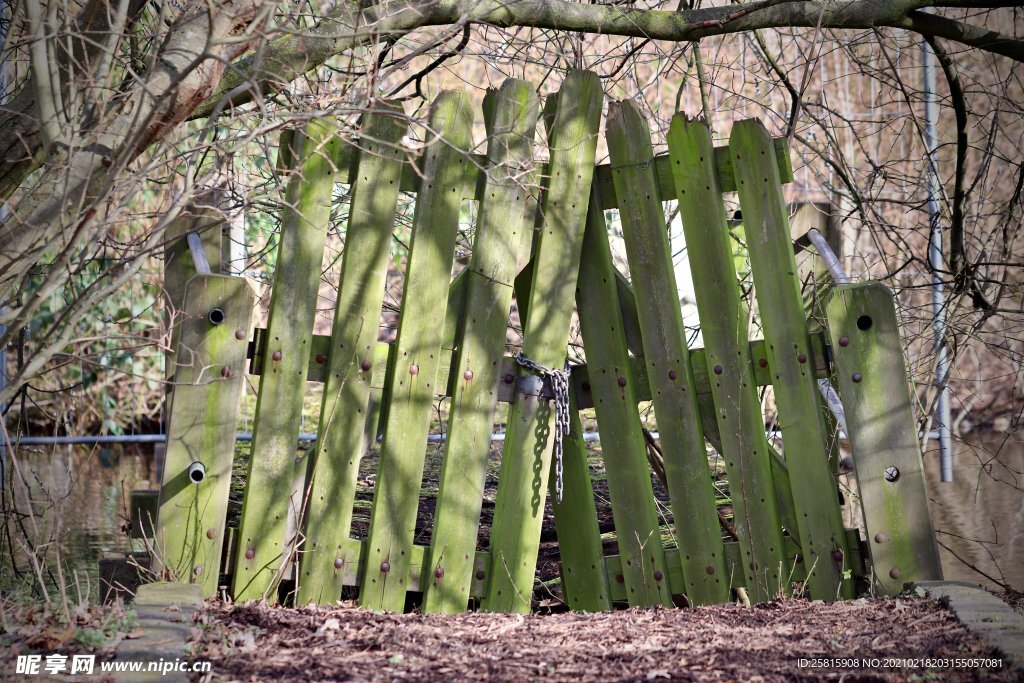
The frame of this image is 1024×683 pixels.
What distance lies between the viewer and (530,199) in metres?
3.83

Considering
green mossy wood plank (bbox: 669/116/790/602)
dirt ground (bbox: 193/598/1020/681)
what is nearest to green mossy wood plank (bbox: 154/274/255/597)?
dirt ground (bbox: 193/598/1020/681)

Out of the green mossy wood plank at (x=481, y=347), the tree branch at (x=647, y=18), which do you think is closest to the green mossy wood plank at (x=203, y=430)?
the green mossy wood plank at (x=481, y=347)

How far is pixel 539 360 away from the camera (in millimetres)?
3838

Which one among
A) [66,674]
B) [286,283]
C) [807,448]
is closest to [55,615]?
[66,674]

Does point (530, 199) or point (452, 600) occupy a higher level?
point (530, 199)

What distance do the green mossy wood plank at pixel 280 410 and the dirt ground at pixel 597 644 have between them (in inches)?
12.2

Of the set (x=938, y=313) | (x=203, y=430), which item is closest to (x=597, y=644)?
(x=203, y=430)

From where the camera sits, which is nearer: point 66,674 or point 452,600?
point 66,674

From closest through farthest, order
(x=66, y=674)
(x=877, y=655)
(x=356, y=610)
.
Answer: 1. (x=66, y=674)
2. (x=877, y=655)
3. (x=356, y=610)

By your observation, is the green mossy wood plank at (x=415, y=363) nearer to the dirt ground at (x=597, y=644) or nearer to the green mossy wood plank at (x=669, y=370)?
the dirt ground at (x=597, y=644)

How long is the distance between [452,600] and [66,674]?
4.98 ft

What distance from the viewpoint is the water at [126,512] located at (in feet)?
16.4

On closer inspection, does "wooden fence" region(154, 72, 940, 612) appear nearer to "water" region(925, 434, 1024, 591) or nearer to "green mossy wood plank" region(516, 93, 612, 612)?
"green mossy wood plank" region(516, 93, 612, 612)

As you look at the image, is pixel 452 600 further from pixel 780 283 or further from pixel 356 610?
pixel 780 283
